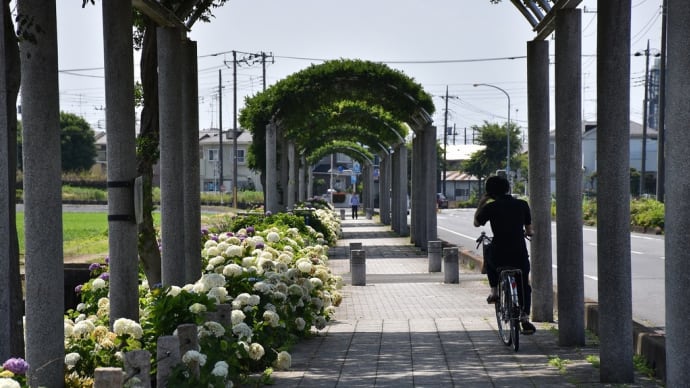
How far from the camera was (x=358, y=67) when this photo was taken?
2894 cm

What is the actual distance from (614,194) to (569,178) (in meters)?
2.39

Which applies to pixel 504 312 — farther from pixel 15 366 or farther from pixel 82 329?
pixel 15 366

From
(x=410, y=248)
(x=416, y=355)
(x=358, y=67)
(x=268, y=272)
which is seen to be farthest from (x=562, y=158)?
(x=410, y=248)

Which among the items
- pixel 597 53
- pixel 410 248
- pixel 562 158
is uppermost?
pixel 597 53

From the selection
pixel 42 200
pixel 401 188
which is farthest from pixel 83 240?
pixel 42 200

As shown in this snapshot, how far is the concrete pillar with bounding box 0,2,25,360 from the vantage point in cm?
659

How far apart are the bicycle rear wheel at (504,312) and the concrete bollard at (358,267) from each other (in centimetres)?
877

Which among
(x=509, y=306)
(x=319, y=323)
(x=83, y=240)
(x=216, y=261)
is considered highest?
(x=216, y=261)

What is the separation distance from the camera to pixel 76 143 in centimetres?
11081

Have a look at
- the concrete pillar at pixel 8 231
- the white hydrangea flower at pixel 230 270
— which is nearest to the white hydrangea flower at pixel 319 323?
the white hydrangea flower at pixel 230 270

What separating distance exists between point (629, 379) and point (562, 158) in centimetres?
312

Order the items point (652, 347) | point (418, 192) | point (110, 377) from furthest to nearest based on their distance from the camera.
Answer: point (418, 192) → point (652, 347) → point (110, 377)

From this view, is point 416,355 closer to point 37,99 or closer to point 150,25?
point 37,99

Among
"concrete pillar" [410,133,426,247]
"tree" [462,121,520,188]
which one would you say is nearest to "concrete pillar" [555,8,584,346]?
"concrete pillar" [410,133,426,247]
